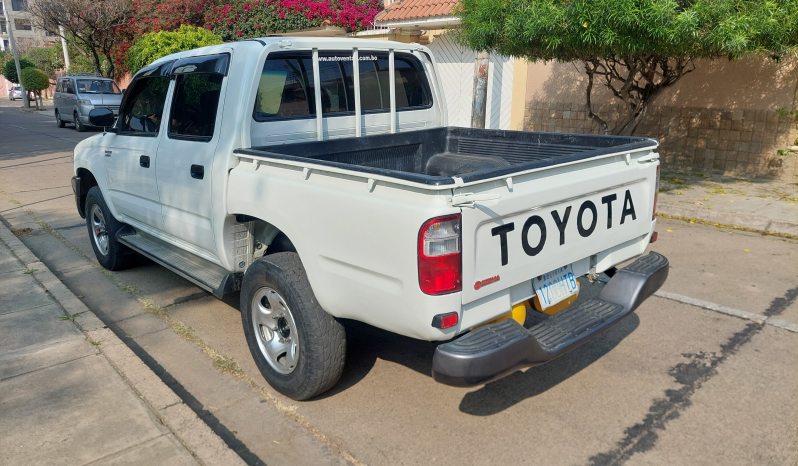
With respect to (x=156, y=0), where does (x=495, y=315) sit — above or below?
below

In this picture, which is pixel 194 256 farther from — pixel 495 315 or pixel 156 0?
pixel 156 0

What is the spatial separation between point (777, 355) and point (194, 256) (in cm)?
413

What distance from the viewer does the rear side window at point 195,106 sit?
13.6 feet

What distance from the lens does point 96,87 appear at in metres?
21.1

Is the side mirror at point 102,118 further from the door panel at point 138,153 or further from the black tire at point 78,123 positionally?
the black tire at point 78,123

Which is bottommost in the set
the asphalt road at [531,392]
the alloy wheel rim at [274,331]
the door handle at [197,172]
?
the asphalt road at [531,392]

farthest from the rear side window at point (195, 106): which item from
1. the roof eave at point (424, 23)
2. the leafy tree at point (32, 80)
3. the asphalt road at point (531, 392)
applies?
the leafy tree at point (32, 80)

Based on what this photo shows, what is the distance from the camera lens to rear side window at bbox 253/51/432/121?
407cm

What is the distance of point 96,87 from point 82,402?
20.3m

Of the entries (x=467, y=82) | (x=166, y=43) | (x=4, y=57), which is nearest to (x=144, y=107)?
(x=467, y=82)

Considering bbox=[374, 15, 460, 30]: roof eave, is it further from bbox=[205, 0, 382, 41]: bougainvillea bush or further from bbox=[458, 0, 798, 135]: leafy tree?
bbox=[205, 0, 382, 41]: bougainvillea bush

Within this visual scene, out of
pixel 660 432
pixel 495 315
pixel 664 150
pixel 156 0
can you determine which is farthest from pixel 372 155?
pixel 156 0

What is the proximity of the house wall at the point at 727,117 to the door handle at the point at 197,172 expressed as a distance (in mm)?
8025

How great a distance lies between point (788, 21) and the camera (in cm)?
667
